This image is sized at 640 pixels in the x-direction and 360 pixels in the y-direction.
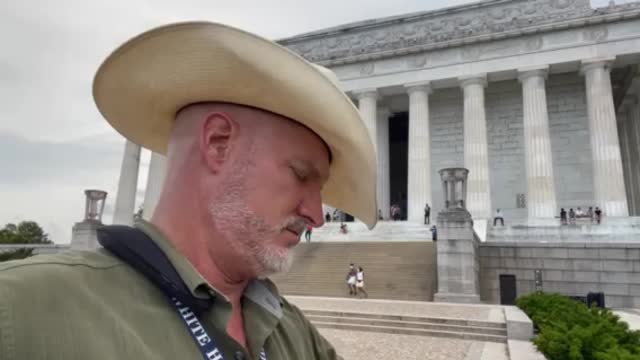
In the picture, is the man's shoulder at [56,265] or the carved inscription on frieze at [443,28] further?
the carved inscription on frieze at [443,28]

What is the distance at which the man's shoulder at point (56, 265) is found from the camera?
39.8 inches

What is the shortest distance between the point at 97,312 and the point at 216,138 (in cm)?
74

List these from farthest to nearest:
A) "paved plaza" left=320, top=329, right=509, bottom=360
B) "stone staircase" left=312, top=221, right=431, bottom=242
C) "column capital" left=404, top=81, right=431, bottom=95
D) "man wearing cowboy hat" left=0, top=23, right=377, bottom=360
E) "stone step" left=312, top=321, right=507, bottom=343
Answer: "column capital" left=404, top=81, right=431, bottom=95 < "stone staircase" left=312, top=221, right=431, bottom=242 < "stone step" left=312, top=321, right=507, bottom=343 < "paved plaza" left=320, top=329, right=509, bottom=360 < "man wearing cowboy hat" left=0, top=23, right=377, bottom=360

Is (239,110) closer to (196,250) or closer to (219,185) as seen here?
(219,185)

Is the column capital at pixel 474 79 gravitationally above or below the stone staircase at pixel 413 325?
above

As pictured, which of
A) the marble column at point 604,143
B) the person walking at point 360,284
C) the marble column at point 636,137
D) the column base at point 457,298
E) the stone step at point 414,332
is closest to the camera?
the stone step at point 414,332

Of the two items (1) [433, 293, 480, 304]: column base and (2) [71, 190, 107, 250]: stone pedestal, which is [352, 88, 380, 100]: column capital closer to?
(2) [71, 190, 107, 250]: stone pedestal

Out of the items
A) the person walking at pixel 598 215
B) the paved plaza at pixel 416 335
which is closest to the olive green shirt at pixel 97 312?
the paved plaza at pixel 416 335

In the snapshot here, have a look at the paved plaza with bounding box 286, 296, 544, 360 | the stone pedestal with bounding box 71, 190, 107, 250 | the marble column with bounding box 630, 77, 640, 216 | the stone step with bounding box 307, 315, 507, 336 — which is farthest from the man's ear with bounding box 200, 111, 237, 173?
the marble column with bounding box 630, 77, 640, 216

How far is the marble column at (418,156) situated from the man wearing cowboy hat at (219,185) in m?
31.8

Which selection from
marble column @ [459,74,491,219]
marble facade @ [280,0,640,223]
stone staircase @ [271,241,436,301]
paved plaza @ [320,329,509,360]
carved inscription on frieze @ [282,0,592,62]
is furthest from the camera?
carved inscription on frieze @ [282,0,592,62]

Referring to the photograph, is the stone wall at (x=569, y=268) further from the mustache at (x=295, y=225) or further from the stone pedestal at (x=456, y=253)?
the mustache at (x=295, y=225)

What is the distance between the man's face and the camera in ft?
5.20

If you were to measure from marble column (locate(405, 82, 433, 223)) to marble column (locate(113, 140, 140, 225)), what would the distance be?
21.1 m
